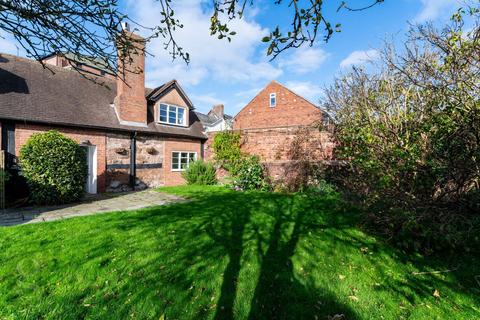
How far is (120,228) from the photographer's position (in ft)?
16.3

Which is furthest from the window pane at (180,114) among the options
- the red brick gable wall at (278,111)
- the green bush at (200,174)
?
the red brick gable wall at (278,111)

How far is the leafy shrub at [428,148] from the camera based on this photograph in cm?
311

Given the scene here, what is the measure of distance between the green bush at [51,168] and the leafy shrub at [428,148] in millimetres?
8736

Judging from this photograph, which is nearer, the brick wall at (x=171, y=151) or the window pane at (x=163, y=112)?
the brick wall at (x=171, y=151)

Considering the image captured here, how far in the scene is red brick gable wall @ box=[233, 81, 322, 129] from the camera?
20203 millimetres

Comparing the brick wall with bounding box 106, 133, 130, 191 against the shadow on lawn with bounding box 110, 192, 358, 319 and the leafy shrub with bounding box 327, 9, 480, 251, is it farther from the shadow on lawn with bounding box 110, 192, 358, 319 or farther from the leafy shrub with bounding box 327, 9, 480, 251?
the leafy shrub with bounding box 327, 9, 480, 251

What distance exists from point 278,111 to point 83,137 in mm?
15932

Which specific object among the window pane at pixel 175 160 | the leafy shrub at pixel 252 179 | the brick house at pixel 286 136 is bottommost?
the leafy shrub at pixel 252 179

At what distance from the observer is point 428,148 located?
12.2 feet

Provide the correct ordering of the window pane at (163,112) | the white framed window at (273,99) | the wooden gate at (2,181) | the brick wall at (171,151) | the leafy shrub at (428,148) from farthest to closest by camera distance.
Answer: the white framed window at (273,99)
the window pane at (163,112)
the brick wall at (171,151)
the wooden gate at (2,181)
the leafy shrub at (428,148)

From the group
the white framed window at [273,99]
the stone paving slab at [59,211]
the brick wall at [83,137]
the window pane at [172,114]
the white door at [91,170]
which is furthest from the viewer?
the white framed window at [273,99]

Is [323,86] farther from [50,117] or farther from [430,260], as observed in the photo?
A: [50,117]

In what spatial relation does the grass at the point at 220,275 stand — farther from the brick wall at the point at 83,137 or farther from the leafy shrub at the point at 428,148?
the brick wall at the point at 83,137

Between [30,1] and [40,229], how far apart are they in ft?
14.8
